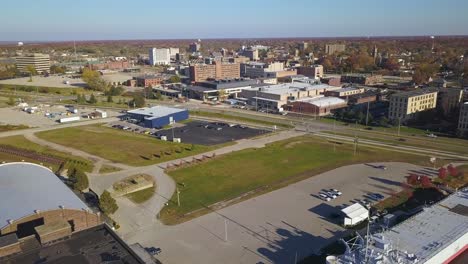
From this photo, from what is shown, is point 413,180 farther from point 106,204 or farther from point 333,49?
point 333,49

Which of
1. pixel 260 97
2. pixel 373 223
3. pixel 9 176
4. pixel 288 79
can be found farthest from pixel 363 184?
pixel 288 79

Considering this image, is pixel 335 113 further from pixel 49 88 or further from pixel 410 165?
pixel 49 88

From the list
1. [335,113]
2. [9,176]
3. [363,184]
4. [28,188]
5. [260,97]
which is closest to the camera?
[28,188]

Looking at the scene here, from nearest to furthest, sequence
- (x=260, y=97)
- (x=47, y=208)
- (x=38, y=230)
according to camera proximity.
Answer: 1. (x=38, y=230)
2. (x=47, y=208)
3. (x=260, y=97)

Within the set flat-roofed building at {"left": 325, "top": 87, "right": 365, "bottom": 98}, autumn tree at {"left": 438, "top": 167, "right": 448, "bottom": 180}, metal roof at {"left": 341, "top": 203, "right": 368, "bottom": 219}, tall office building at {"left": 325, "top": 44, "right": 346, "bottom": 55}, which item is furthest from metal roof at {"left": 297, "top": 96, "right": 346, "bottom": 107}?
tall office building at {"left": 325, "top": 44, "right": 346, "bottom": 55}

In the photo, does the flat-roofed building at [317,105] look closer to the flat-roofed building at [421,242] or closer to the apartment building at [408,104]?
the apartment building at [408,104]

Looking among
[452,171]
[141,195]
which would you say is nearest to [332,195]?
[452,171]
